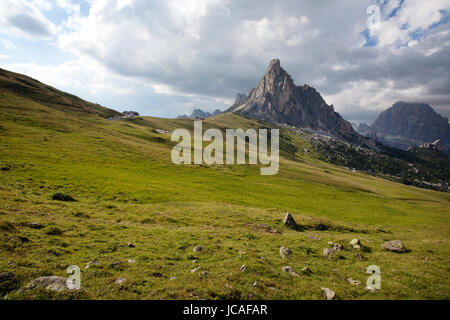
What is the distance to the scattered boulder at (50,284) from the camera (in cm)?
979

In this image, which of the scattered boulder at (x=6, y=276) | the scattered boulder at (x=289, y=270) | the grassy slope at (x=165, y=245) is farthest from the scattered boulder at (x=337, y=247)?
the scattered boulder at (x=6, y=276)

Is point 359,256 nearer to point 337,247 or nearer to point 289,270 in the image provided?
point 337,247

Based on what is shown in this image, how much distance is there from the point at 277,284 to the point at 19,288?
42.9 feet

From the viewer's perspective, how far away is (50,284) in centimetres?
1014

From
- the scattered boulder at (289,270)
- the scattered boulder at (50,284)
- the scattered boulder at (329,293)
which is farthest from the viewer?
the scattered boulder at (289,270)

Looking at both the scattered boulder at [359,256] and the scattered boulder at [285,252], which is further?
the scattered boulder at [359,256]

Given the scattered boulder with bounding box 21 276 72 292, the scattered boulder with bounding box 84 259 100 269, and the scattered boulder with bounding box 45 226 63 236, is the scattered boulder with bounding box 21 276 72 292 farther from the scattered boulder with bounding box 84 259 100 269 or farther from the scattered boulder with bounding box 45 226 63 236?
the scattered boulder with bounding box 45 226 63 236

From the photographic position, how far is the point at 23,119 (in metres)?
77.9

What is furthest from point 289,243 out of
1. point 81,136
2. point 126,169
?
point 81,136

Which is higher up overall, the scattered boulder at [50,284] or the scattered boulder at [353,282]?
the scattered boulder at [50,284]

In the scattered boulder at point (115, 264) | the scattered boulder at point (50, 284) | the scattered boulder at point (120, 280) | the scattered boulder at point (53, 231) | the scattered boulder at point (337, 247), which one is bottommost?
the scattered boulder at point (337, 247)

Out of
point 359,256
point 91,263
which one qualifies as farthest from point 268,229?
point 91,263

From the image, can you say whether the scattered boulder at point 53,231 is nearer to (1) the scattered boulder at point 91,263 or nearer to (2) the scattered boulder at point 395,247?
(1) the scattered boulder at point 91,263
